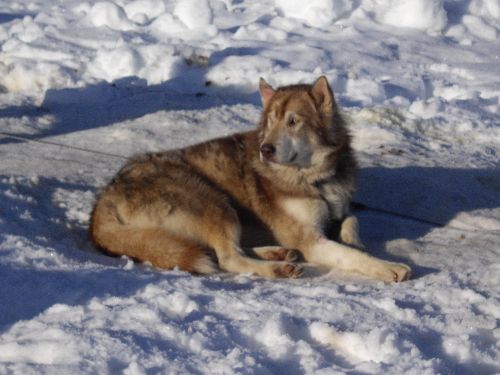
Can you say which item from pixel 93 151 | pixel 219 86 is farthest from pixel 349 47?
pixel 93 151

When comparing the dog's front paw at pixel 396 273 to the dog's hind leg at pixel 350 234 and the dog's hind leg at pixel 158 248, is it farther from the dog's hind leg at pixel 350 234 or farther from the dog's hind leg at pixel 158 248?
the dog's hind leg at pixel 158 248

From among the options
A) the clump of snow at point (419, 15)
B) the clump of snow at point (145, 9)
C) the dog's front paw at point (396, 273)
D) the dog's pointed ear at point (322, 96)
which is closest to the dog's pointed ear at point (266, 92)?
the dog's pointed ear at point (322, 96)

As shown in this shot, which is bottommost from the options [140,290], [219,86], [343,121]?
[219,86]

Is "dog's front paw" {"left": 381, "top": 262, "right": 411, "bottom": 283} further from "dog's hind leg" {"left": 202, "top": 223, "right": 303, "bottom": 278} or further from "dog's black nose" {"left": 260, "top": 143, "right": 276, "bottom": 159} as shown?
"dog's black nose" {"left": 260, "top": 143, "right": 276, "bottom": 159}

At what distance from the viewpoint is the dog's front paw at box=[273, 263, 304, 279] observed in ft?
17.5

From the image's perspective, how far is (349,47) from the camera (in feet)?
41.4

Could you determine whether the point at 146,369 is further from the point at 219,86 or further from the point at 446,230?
the point at 219,86

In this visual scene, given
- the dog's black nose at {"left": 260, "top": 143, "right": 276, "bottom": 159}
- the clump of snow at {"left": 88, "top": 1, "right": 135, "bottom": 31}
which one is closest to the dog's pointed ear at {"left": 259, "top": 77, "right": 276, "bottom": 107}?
the dog's black nose at {"left": 260, "top": 143, "right": 276, "bottom": 159}

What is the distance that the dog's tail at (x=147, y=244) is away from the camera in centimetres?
529

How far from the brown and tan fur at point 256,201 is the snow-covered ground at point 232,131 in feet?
0.59

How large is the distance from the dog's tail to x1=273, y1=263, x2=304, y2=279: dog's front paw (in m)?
0.36

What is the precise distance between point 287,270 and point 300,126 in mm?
978

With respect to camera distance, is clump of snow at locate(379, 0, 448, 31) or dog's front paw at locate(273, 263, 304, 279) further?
clump of snow at locate(379, 0, 448, 31)

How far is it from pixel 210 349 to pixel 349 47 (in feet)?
30.3
